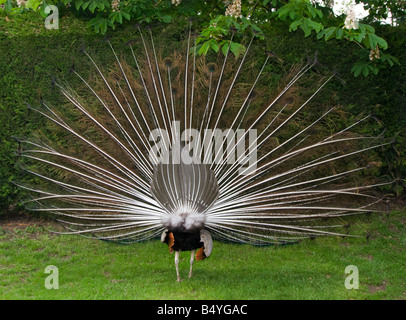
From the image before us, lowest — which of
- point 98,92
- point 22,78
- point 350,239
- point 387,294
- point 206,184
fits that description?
point 387,294

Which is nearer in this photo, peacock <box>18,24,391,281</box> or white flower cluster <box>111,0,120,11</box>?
peacock <box>18,24,391,281</box>

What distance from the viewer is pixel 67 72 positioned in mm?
7461

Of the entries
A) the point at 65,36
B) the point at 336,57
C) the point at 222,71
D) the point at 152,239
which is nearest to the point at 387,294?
the point at 152,239

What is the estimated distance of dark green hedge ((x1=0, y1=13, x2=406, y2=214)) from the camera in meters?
7.22

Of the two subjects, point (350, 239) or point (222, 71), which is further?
point (350, 239)

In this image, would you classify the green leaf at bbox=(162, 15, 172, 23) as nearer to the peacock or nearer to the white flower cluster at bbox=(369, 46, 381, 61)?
the peacock

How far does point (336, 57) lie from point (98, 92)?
3.90 meters

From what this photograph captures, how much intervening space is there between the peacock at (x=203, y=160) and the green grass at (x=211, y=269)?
0.51m

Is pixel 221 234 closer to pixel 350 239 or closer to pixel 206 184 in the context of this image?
pixel 206 184

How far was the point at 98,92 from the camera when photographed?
553 centimetres

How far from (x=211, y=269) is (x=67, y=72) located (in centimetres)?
402

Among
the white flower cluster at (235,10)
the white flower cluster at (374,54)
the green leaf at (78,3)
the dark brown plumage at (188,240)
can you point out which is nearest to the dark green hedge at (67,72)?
the white flower cluster at (374,54)

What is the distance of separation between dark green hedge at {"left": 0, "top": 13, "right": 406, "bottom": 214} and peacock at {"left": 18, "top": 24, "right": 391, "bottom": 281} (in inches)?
75.0

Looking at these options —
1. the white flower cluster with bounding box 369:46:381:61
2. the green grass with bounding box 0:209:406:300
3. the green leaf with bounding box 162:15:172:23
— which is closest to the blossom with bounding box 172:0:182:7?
the green leaf with bounding box 162:15:172:23
